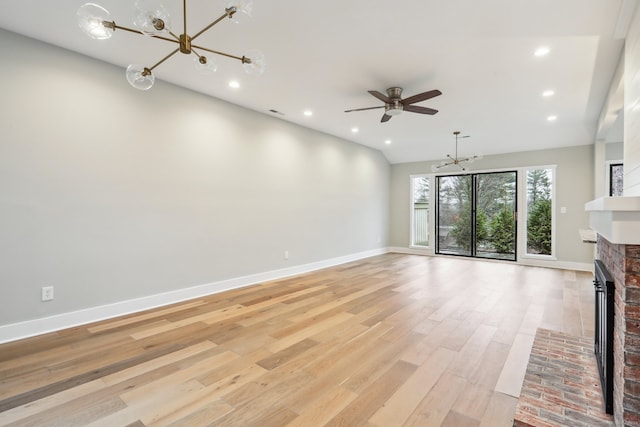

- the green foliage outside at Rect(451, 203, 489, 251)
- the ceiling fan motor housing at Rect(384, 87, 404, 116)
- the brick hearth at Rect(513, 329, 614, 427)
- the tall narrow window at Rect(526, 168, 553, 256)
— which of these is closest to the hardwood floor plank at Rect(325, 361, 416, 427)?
the brick hearth at Rect(513, 329, 614, 427)

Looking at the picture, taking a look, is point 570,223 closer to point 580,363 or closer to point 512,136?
point 512,136

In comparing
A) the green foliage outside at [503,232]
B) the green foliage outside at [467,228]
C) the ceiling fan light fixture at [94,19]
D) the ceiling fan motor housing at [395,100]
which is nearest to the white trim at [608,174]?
the green foliage outside at [503,232]

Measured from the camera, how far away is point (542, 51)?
9.71ft

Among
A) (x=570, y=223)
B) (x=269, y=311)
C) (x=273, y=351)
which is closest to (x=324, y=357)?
(x=273, y=351)

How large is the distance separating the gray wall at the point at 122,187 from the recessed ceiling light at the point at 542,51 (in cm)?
369

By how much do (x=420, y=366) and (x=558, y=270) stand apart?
18.0 feet

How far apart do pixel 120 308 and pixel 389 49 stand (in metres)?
4.00

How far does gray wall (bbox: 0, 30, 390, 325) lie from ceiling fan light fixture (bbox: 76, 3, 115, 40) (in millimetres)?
1854

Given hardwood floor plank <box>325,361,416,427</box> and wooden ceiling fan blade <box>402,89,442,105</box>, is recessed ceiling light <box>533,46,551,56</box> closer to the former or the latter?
wooden ceiling fan blade <box>402,89,442,105</box>

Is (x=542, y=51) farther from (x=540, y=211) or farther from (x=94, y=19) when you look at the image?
(x=540, y=211)

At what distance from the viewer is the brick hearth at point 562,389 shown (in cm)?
161

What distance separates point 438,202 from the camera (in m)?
8.04

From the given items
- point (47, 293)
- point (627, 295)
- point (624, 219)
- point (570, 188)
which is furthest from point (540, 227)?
point (47, 293)

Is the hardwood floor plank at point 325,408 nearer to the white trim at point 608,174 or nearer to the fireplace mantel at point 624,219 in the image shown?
the fireplace mantel at point 624,219
